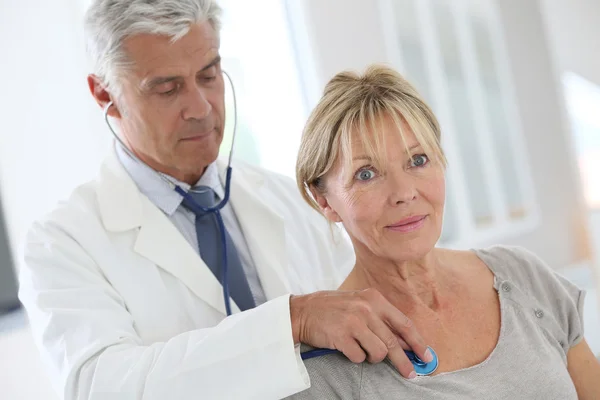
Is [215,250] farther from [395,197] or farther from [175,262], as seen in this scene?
[395,197]

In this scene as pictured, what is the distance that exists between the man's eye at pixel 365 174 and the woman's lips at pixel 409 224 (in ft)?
0.32

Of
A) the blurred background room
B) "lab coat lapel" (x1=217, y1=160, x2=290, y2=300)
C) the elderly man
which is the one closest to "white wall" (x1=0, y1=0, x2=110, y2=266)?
the blurred background room

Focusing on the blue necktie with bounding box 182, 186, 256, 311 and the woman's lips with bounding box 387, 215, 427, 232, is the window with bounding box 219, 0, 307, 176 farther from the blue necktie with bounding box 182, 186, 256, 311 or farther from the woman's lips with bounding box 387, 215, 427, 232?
the woman's lips with bounding box 387, 215, 427, 232

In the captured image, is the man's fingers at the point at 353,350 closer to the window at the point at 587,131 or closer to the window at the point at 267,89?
the window at the point at 267,89

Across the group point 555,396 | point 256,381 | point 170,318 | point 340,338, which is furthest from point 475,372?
point 170,318

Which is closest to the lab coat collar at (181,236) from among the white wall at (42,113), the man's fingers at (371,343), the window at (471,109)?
the man's fingers at (371,343)

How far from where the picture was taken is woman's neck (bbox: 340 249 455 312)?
4.51 feet

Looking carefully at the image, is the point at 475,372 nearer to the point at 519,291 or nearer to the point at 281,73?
the point at 519,291

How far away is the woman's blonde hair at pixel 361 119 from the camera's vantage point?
1293 millimetres

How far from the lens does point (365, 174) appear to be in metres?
1.31

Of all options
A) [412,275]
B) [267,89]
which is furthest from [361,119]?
[267,89]

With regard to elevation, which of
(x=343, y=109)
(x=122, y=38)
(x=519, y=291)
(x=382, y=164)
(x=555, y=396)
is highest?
(x=122, y=38)

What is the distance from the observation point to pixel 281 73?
3.22 m

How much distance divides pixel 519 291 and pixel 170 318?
71cm
